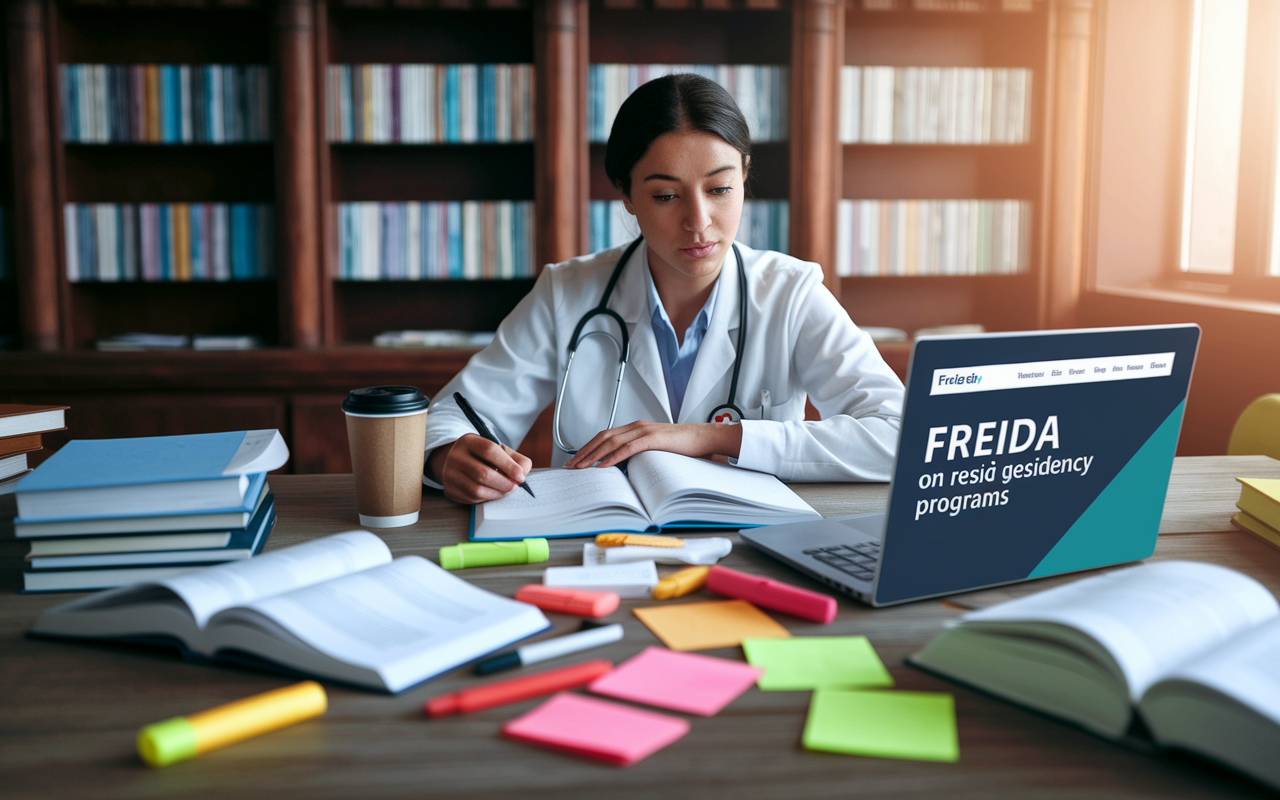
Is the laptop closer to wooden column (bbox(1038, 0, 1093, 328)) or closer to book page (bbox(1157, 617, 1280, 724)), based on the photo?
book page (bbox(1157, 617, 1280, 724))

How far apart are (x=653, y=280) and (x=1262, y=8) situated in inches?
75.2

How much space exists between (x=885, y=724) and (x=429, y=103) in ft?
8.38

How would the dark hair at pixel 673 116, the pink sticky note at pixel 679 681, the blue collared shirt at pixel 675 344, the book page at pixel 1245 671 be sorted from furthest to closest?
1. the blue collared shirt at pixel 675 344
2. the dark hair at pixel 673 116
3. the pink sticky note at pixel 679 681
4. the book page at pixel 1245 671

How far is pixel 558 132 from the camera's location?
106 inches

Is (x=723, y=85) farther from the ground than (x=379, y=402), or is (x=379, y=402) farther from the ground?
(x=723, y=85)

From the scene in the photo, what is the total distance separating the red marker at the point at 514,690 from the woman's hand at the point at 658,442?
2.06 feet

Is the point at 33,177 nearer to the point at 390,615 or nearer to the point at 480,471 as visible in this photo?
the point at 480,471

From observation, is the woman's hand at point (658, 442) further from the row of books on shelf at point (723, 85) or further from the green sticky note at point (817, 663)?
the row of books on shelf at point (723, 85)

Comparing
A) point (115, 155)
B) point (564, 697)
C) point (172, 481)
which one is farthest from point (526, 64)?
point (564, 697)

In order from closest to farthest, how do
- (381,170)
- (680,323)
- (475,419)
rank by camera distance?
(475,419)
(680,323)
(381,170)

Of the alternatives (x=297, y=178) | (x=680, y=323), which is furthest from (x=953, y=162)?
(x=297, y=178)

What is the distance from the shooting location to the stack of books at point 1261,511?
3.09ft

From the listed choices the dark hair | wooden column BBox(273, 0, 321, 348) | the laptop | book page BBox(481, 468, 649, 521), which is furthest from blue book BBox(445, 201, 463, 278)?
the laptop

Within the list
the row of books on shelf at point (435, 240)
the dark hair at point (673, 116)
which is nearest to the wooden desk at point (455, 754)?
the dark hair at point (673, 116)
